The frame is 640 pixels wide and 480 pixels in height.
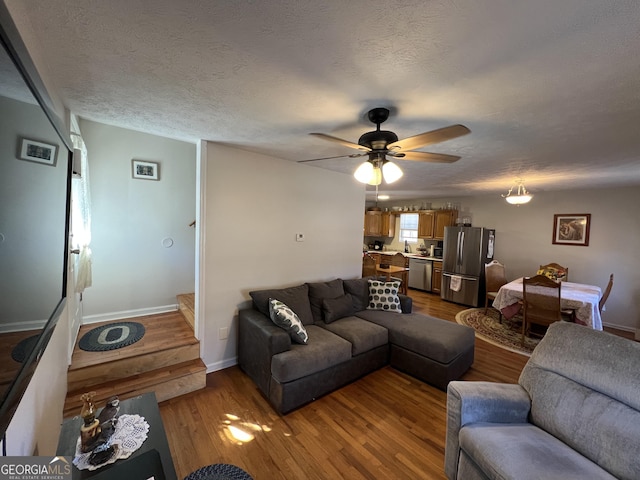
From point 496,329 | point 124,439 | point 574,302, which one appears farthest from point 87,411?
point 496,329

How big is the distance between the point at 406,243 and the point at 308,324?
5.25m

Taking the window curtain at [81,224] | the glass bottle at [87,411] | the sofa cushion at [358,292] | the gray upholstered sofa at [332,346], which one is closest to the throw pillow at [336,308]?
the gray upholstered sofa at [332,346]

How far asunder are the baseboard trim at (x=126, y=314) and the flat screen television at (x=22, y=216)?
272cm

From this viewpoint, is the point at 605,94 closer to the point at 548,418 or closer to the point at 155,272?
the point at 548,418

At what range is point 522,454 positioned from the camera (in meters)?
1.33

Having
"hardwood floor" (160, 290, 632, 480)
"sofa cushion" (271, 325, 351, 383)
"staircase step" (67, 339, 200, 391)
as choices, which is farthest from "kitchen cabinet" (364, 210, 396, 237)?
"staircase step" (67, 339, 200, 391)

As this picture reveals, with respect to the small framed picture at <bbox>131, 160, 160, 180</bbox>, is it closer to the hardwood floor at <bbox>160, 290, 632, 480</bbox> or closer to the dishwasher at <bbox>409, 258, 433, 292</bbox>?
the hardwood floor at <bbox>160, 290, 632, 480</bbox>

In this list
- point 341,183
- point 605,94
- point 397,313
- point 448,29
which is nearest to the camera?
point 448,29

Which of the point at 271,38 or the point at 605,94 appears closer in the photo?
the point at 271,38

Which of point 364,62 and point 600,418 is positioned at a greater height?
point 364,62

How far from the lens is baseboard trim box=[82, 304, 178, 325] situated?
319cm

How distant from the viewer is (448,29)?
1.06m

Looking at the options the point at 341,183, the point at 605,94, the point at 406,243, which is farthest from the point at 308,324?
the point at 406,243

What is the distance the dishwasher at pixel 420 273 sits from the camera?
21.4ft
